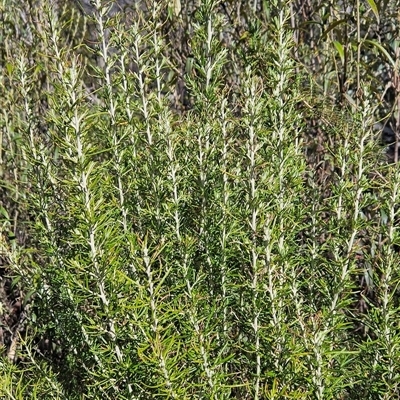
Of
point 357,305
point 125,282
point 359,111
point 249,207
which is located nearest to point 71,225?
point 125,282

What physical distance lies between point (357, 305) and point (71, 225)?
1521 millimetres

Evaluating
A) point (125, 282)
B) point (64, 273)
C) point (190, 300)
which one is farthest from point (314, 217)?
point (64, 273)

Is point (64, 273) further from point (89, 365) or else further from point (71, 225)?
point (89, 365)

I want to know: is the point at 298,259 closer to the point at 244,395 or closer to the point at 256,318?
the point at 256,318

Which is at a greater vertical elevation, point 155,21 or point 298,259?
point 155,21

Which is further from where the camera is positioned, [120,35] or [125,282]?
[120,35]

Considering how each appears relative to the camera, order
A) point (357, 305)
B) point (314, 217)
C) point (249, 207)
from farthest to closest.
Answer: point (357, 305), point (314, 217), point (249, 207)

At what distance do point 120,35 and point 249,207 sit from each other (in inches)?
24.9

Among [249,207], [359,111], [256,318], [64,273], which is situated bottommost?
[256,318]

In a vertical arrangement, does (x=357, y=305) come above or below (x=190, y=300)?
below

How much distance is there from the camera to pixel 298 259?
1678 millimetres

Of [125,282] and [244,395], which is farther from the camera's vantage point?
[244,395]

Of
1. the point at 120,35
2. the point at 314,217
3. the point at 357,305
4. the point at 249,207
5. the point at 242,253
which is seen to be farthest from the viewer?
the point at 357,305

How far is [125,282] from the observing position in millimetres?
1571
